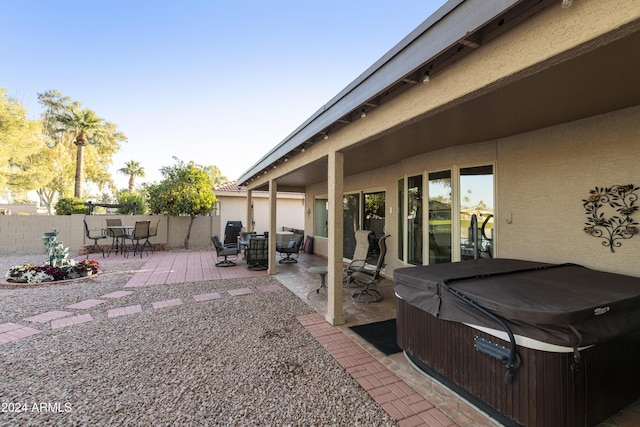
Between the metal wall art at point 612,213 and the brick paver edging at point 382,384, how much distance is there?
3073 mm

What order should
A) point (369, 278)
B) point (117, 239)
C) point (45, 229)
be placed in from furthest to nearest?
point (45, 229), point (117, 239), point (369, 278)

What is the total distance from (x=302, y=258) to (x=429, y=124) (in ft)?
25.6

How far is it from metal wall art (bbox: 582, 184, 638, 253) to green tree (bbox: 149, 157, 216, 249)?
1290 cm

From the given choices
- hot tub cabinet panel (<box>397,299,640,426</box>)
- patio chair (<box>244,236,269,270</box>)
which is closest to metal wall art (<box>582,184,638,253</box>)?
hot tub cabinet panel (<box>397,299,640,426</box>)

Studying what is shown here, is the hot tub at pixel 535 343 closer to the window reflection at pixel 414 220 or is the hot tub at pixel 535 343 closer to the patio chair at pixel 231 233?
the window reflection at pixel 414 220

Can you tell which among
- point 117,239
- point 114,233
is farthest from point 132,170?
point 117,239

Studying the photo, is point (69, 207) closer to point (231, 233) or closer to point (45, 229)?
point (45, 229)

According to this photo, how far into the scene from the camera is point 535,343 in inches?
73.4

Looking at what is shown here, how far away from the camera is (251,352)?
11.1 feet

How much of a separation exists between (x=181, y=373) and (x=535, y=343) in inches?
129

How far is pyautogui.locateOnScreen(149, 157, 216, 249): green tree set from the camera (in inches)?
488

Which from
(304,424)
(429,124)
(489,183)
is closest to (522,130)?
(489,183)

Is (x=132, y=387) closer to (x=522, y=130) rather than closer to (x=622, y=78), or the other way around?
(x=622, y=78)

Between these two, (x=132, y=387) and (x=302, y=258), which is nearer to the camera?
(x=132, y=387)
